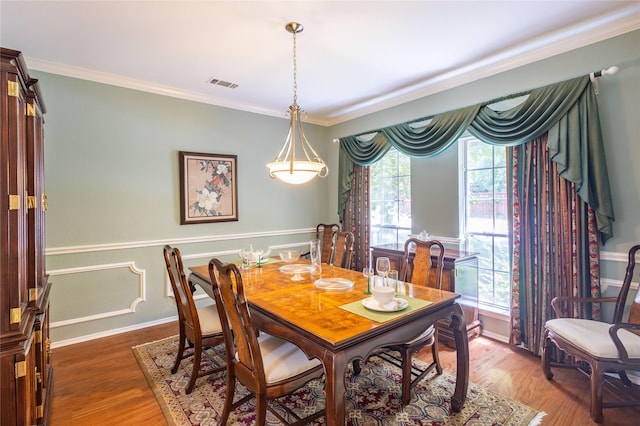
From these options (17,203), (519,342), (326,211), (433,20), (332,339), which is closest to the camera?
(332,339)

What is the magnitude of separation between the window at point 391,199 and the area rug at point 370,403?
1.99 m

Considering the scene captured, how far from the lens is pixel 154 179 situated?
3.68 m

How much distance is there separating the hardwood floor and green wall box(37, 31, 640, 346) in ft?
1.31

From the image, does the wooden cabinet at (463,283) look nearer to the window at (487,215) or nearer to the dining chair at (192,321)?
the window at (487,215)

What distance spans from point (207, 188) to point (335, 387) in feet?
10.3

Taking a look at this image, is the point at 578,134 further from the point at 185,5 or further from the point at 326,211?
the point at 326,211

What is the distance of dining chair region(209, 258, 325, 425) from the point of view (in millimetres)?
1601

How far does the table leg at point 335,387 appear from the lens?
4.68 ft

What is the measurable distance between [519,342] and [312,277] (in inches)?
79.6

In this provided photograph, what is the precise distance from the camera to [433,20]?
2.41m

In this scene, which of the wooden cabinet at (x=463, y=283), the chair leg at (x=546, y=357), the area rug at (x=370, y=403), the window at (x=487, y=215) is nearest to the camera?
the area rug at (x=370, y=403)

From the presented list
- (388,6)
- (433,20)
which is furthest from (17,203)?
(433,20)

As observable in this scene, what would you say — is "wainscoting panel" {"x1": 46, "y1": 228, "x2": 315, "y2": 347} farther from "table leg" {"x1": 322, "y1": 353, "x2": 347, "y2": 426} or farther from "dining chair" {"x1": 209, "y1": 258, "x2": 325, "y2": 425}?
"table leg" {"x1": 322, "y1": 353, "x2": 347, "y2": 426}

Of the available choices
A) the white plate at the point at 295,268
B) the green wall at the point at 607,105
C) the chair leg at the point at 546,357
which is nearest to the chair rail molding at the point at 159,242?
the white plate at the point at 295,268
